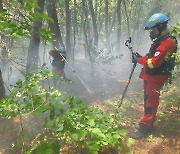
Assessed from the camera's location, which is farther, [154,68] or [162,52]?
[154,68]

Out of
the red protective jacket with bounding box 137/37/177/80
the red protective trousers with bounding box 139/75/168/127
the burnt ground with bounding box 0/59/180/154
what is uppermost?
the red protective jacket with bounding box 137/37/177/80

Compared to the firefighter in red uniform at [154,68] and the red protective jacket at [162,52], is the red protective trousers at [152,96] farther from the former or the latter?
the red protective jacket at [162,52]

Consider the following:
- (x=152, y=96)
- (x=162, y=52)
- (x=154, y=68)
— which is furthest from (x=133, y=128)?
(x=162, y=52)

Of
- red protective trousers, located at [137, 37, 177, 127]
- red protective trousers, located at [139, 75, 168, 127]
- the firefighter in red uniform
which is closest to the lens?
the firefighter in red uniform

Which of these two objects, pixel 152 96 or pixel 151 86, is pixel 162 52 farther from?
pixel 152 96

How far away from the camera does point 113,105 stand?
310 inches

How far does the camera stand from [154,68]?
526cm

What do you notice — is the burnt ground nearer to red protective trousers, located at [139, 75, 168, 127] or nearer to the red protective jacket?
red protective trousers, located at [139, 75, 168, 127]

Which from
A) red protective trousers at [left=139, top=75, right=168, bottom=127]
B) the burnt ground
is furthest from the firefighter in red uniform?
the burnt ground

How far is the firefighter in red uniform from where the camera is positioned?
503 cm

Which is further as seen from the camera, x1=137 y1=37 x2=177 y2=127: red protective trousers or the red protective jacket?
x1=137 y1=37 x2=177 y2=127: red protective trousers

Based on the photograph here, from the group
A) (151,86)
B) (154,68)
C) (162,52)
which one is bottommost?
(151,86)

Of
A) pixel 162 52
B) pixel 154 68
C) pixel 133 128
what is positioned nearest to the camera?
pixel 162 52

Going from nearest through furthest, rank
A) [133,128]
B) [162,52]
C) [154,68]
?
1. [162,52]
2. [154,68]
3. [133,128]
